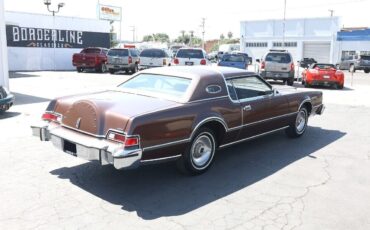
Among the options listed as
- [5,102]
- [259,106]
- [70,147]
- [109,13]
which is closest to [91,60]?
[5,102]

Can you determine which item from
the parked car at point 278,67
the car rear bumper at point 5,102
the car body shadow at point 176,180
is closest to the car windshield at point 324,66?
the parked car at point 278,67

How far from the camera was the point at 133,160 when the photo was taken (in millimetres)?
4500

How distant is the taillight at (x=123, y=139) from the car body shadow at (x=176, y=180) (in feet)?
2.20

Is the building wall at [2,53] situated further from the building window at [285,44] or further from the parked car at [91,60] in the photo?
the building window at [285,44]

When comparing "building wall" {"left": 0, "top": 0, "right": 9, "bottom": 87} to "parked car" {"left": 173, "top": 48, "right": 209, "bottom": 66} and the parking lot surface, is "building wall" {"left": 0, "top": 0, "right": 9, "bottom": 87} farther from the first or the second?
"parked car" {"left": 173, "top": 48, "right": 209, "bottom": 66}

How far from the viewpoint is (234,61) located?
21578 millimetres

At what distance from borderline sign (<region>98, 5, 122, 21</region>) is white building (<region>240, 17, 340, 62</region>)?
848 inches

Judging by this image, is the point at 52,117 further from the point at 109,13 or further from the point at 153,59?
the point at 109,13

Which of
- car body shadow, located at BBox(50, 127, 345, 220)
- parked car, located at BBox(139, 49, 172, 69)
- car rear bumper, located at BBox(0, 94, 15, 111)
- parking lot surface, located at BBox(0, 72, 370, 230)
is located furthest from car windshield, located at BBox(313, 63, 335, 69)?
car rear bumper, located at BBox(0, 94, 15, 111)

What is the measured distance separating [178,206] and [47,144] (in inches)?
136

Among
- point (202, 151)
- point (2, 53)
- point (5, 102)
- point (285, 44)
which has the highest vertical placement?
point (285, 44)

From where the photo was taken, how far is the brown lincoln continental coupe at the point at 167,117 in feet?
15.1

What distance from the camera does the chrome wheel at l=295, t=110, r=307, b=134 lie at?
310 inches

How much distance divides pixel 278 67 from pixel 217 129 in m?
13.6
